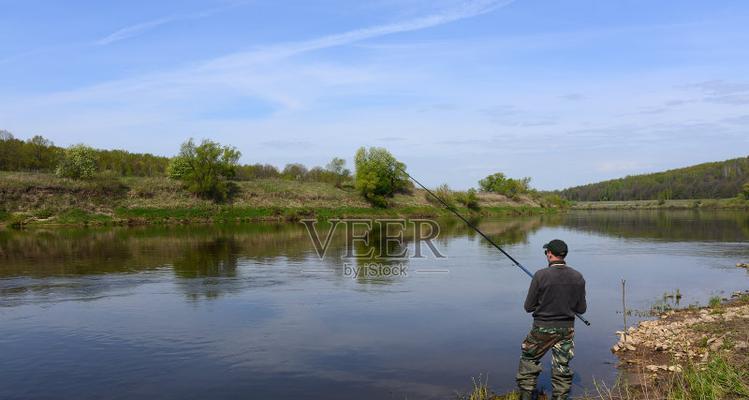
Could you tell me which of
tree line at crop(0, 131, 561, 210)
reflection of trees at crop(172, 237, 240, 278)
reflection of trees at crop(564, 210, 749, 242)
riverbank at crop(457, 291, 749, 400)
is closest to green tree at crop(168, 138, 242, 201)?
tree line at crop(0, 131, 561, 210)

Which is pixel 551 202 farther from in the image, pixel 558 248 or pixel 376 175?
pixel 558 248

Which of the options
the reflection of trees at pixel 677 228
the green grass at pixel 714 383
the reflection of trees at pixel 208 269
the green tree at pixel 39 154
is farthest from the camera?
the green tree at pixel 39 154

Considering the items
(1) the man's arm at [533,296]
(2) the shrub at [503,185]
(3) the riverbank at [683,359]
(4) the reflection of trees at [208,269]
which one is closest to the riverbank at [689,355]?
(3) the riverbank at [683,359]

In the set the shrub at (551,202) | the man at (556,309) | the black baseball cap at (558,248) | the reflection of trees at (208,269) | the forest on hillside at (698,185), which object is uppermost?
the forest on hillside at (698,185)

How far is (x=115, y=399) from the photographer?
9188mm

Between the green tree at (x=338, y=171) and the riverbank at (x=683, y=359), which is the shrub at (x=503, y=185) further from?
the riverbank at (x=683, y=359)

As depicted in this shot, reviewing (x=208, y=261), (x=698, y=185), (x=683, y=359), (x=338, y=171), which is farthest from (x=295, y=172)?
(x=698, y=185)

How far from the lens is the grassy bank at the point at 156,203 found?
173 ft

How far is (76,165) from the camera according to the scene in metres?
59.1

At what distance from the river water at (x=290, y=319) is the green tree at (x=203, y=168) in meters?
33.4

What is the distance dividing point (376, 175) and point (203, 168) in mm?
23018

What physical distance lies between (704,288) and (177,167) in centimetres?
5642

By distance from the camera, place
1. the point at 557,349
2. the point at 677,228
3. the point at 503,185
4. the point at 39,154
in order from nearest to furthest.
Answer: the point at 557,349
the point at 677,228
the point at 39,154
the point at 503,185

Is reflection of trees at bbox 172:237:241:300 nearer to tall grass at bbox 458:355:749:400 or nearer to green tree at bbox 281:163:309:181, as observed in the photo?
tall grass at bbox 458:355:749:400
